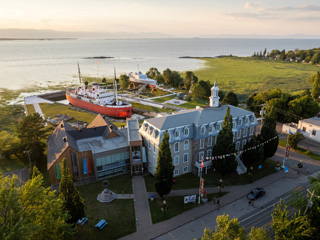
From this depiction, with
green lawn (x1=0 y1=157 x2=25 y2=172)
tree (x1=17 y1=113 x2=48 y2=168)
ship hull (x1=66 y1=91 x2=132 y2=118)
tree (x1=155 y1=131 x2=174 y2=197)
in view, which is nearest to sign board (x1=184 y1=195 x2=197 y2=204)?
tree (x1=155 y1=131 x2=174 y2=197)

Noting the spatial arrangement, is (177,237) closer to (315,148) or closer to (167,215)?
(167,215)

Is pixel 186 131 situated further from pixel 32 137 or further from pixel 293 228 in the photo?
pixel 32 137

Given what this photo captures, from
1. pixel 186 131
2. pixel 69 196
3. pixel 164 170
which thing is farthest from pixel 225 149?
pixel 69 196

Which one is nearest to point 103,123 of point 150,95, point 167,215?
point 167,215

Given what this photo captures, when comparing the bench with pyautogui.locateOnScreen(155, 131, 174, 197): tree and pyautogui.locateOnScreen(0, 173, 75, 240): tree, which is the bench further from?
pyautogui.locateOnScreen(155, 131, 174, 197): tree

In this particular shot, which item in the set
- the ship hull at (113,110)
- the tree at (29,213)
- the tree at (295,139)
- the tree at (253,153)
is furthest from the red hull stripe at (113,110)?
the tree at (29,213)
